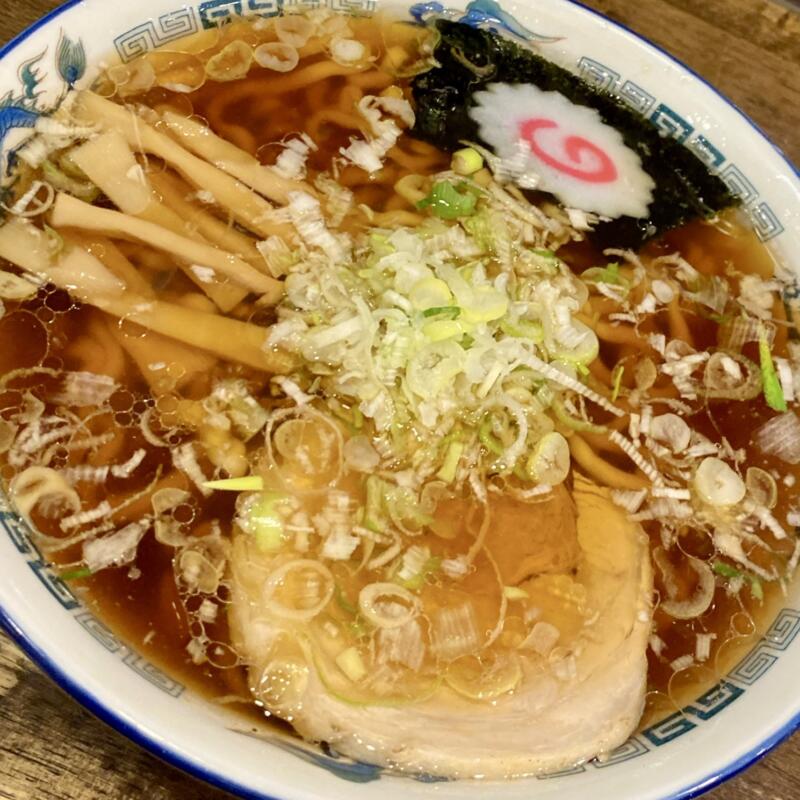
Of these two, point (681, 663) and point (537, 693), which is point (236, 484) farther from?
point (681, 663)

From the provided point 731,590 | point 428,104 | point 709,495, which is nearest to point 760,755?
point 731,590

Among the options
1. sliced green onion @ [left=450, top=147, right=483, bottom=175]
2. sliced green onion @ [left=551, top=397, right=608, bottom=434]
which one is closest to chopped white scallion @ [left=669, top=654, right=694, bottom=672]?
sliced green onion @ [left=551, top=397, right=608, bottom=434]

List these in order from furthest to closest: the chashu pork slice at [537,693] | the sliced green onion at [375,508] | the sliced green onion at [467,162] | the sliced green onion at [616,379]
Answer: the sliced green onion at [467,162], the sliced green onion at [616,379], the sliced green onion at [375,508], the chashu pork slice at [537,693]

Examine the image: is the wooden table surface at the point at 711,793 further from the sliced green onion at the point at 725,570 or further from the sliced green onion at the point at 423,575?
the sliced green onion at the point at 423,575

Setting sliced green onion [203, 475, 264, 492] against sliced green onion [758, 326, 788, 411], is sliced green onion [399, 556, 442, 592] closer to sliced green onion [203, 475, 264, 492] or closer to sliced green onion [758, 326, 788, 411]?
sliced green onion [203, 475, 264, 492]

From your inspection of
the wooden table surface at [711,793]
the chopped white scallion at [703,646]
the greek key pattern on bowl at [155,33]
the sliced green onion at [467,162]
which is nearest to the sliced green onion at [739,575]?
the chopped white scallion at [703,646]
